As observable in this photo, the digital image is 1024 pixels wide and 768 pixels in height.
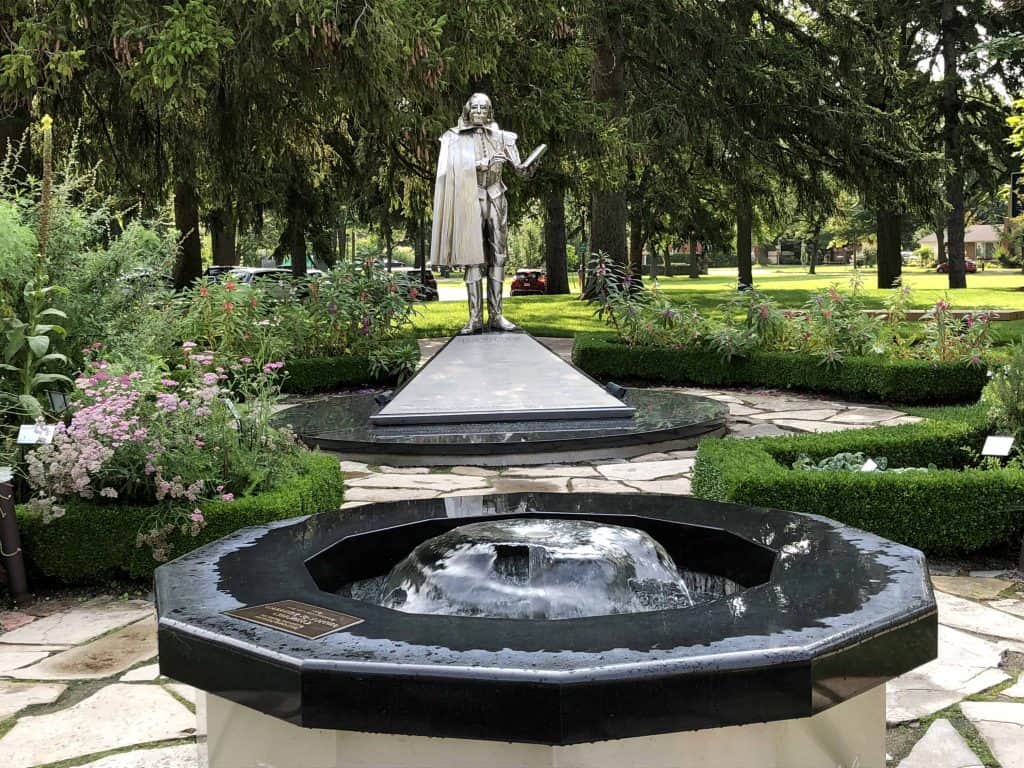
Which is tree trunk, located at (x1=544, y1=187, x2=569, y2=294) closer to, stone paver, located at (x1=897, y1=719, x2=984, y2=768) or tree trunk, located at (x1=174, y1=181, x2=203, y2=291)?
tree trunk, located at (x1=174, y1=181, x2=203, y2=291)

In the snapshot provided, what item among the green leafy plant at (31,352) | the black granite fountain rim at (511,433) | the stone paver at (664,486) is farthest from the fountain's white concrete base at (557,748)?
the black granite fountain rim at (511,433)

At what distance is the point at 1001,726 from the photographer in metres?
3.31

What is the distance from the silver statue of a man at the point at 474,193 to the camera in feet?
34.0

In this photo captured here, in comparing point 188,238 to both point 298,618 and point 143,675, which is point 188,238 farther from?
point 298,618

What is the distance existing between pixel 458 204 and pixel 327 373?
3064 millimetres

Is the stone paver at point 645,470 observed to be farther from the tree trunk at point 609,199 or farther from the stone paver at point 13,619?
the tree trunk at point 609,199

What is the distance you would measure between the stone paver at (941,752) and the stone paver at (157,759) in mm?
2223

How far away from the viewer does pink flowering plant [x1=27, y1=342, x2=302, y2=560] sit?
4.84 metres

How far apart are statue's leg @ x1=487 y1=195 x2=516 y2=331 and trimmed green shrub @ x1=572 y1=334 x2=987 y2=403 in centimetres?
221

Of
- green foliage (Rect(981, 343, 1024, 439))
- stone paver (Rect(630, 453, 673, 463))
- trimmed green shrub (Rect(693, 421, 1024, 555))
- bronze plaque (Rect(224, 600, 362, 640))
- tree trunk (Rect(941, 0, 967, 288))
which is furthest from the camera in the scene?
tree trunk (Rect(941, 0, 967, 288))

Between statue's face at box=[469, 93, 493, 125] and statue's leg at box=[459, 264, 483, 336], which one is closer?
statue's face at box=[469, 93, 493, 125]

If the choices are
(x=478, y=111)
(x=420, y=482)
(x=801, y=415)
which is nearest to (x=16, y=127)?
(x=478, y=111)

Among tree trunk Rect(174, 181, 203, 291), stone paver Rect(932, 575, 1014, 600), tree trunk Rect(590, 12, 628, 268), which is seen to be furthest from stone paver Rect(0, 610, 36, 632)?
tree trunk Rect(590, 12, 628, 268)

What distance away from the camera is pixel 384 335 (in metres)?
13.2
